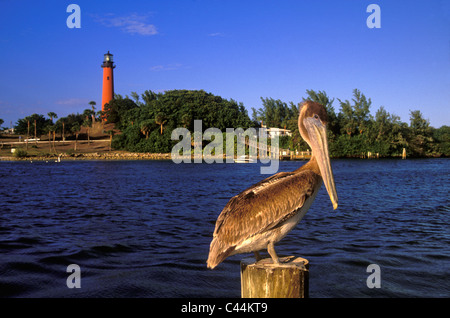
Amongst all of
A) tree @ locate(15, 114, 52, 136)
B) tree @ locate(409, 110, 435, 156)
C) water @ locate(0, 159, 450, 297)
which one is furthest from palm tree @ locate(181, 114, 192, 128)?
water @ locate(0, 159, 450, 297)

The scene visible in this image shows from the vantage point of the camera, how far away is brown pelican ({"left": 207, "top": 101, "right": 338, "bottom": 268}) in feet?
10.8

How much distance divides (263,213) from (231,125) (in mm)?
67071

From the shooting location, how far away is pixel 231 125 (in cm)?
7006

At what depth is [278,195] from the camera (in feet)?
11.0

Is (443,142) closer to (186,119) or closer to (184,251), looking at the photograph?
(186,119)

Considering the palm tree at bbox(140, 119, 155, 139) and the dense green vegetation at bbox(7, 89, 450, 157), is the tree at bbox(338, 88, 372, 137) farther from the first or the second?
the palm tree at bbox(140, 119, 155, 139)

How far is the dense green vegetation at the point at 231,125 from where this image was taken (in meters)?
69.5

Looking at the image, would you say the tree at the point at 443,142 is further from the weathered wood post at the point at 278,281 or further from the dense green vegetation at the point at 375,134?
the weathered wood post at the point at 278,281

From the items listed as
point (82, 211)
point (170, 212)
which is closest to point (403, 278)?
point (170, 212)

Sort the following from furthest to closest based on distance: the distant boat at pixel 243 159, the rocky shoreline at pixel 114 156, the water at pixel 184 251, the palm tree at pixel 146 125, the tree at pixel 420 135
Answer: the tree at pixel 420 135, the palm tree at pixel 146 125, the rocky shoreline at pixel 114 156, the distant boat at pixel 243 159, the water at pixel 184 251

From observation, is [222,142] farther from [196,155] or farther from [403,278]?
[403,278]

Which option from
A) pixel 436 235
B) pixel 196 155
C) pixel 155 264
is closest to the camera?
pixel 155 264

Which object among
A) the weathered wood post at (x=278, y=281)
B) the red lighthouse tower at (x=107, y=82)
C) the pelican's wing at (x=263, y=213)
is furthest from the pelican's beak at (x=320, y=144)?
the red lighthouse tower at (x=107, y=82)
